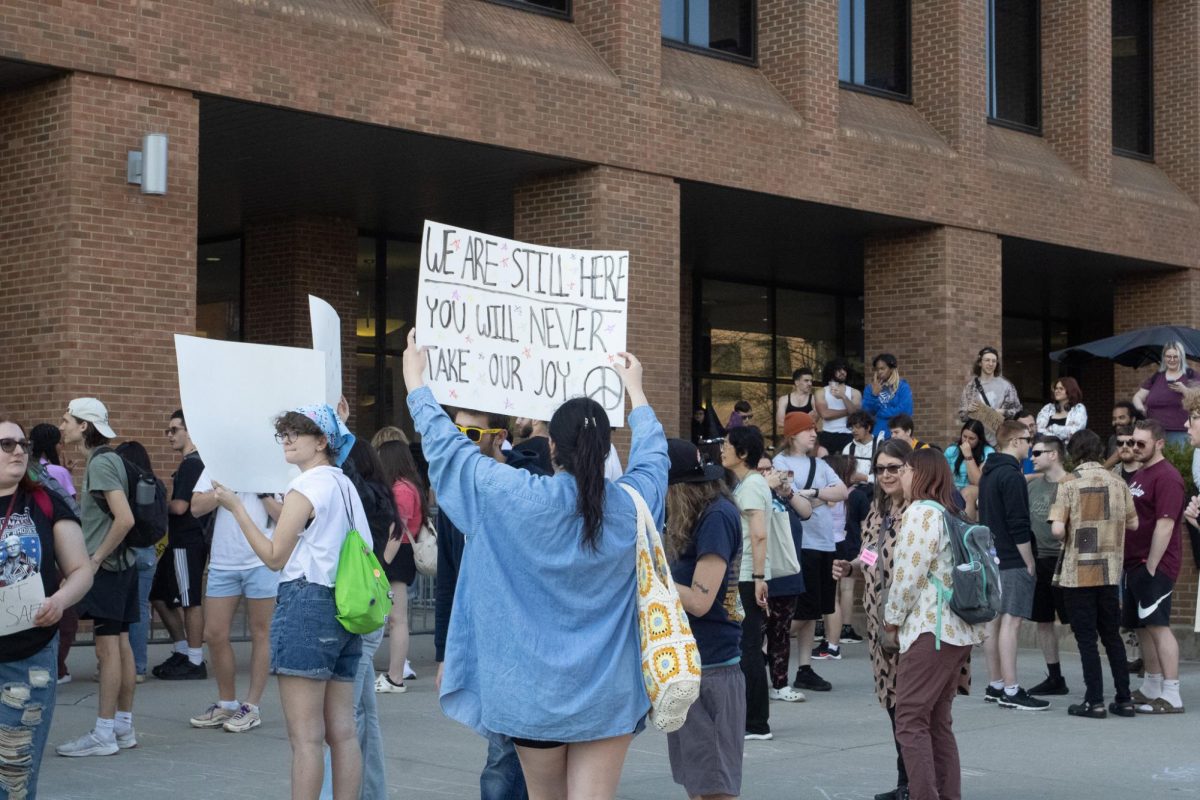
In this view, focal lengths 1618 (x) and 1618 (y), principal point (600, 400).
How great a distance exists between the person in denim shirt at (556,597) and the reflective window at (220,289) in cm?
1769

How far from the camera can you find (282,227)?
837 inches

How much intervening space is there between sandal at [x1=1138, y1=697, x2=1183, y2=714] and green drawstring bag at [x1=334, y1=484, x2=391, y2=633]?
6501 millimetres

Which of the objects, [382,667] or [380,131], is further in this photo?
[380,131]

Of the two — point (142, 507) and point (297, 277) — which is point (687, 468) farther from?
point (297, 277)

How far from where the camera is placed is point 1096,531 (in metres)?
10.6

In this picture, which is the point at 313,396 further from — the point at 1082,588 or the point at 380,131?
the point at 380,131

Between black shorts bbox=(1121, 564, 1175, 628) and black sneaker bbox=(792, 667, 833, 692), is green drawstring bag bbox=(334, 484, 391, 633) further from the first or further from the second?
black shorts bbox=(1121, 564, 1175, 628)

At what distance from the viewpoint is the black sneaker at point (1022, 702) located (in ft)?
36.5

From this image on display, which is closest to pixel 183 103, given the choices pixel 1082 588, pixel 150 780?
pixel 150 780

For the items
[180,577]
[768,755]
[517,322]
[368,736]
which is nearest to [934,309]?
[180,577]

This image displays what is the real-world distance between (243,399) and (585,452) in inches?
96.3

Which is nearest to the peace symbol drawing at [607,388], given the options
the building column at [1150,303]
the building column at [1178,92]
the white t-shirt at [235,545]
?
the white t-shirt at [235,545]

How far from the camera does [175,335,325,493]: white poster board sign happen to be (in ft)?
21.8

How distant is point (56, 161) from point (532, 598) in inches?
394
